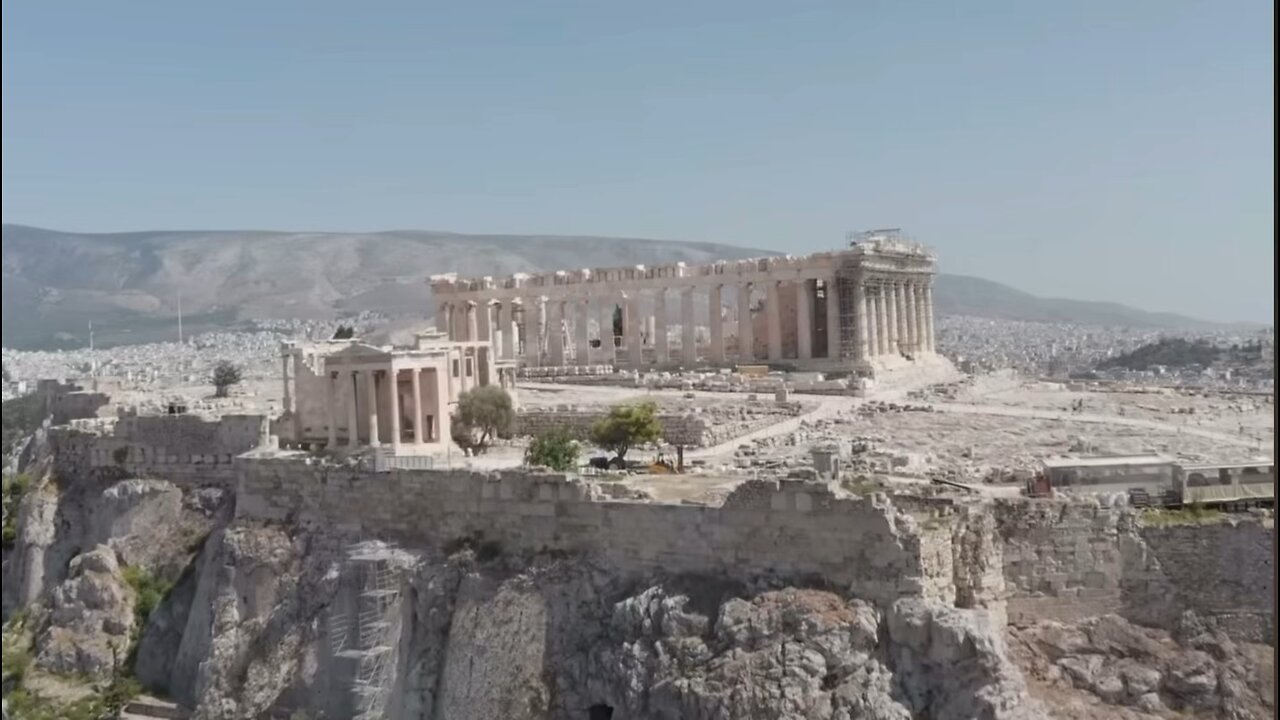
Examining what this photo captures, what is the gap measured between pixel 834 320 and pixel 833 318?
0.09 meters

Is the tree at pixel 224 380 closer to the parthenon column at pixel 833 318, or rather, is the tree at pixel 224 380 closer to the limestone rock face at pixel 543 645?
the limestone rock face at pixel 543 645

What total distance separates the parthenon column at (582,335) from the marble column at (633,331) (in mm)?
1819

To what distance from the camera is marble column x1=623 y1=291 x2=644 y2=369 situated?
5675cm

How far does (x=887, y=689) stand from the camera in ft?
69.4

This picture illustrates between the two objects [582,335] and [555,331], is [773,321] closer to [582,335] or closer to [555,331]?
[582,335]

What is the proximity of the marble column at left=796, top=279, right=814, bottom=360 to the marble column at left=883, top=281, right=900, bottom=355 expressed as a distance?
10.9 feet

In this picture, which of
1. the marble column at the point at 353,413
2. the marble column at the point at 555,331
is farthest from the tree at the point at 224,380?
the marble column at the point at 353,413

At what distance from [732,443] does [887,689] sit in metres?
14.7

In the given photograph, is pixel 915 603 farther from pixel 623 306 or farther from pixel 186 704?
pixel 623 306

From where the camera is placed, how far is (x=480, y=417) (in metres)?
36.2

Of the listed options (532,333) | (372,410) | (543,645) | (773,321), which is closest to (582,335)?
(532,333)

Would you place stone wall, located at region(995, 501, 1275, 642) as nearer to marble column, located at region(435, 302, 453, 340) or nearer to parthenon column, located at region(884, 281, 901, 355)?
parthenon column, located at region(884, 281, 901, 355)

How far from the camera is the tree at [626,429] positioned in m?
31.7

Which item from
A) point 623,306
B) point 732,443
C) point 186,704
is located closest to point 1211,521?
point 732,443
